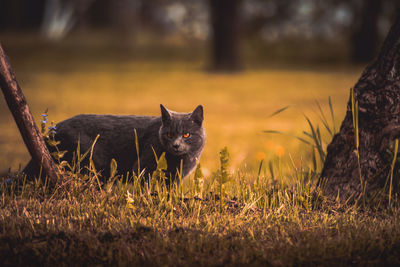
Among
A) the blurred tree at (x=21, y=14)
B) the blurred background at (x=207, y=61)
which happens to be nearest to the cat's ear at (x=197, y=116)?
the blurred background at (x=207, y=61)

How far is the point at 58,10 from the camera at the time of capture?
3312 cm

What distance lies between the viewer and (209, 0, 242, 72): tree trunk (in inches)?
701

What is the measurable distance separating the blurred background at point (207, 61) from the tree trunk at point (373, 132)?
382 mm

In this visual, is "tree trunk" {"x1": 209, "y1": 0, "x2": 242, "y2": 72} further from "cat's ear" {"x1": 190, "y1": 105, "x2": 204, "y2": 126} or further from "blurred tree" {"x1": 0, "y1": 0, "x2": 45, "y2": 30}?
"blurred tree" {"x1": 0, "y1": 0, "x2": 45, "y2": 30}

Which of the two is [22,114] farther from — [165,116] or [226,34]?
[226,34]

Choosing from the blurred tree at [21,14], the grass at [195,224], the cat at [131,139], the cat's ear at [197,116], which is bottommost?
the grass at [195,224]

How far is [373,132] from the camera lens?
3.33m

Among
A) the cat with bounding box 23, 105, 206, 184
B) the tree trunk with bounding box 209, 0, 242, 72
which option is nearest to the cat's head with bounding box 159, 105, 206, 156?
the cat with bounding box 23, 105, 206, 184

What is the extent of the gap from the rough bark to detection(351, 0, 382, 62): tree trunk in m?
19.9

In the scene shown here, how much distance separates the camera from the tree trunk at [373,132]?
327cm

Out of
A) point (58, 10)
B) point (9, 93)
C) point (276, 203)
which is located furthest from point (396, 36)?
point (58, 10)

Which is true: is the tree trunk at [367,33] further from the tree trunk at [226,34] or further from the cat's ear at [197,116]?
the cat's ear at [197,116]

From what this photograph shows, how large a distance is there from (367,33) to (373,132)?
19.0 meters

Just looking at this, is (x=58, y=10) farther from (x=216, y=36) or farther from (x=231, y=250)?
(x=231, y=250)
